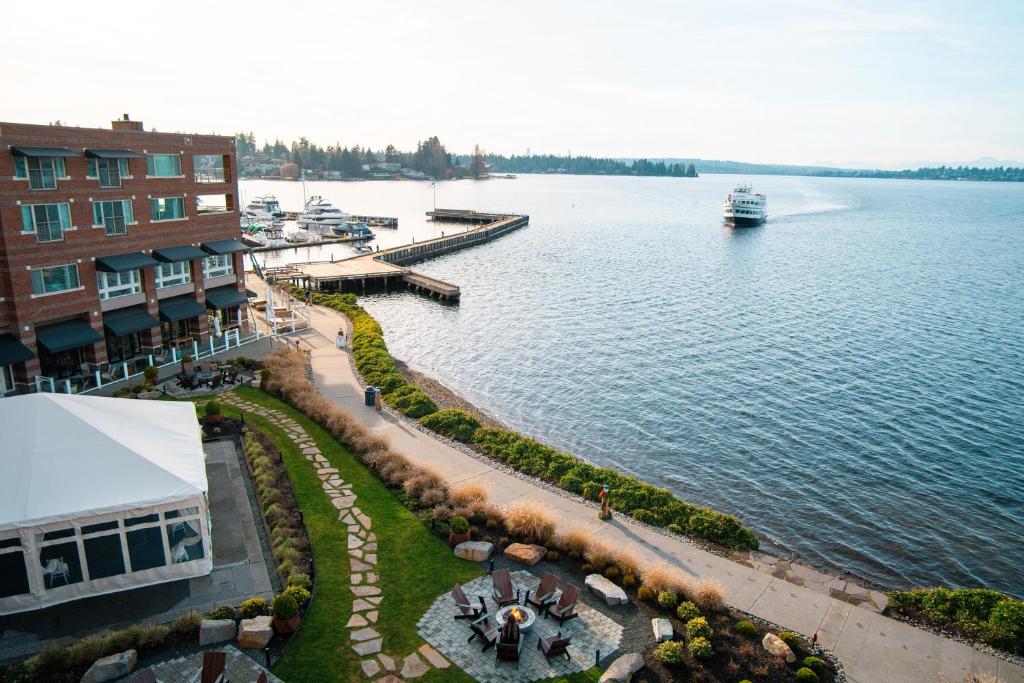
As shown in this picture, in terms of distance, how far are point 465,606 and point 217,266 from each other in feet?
107

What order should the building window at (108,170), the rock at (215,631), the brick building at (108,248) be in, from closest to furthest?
1. the rock at (215,631)
2. the brick building at (108,248)
3. the building window at (108,170)

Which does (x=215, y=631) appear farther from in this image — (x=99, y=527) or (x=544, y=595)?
(x=544, y=595)

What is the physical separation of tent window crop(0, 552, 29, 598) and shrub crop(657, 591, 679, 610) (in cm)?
1582

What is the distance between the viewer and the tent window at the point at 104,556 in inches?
649

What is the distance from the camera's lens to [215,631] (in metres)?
15.1

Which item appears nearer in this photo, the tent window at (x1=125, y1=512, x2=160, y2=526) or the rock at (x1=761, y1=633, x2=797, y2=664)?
the rock at (x1=761, y1=633, x2=797, y2=664)

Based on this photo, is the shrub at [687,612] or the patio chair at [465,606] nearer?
the patio chair at [465,606]

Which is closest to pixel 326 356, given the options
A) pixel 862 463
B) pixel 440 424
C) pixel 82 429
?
pixel 440 424

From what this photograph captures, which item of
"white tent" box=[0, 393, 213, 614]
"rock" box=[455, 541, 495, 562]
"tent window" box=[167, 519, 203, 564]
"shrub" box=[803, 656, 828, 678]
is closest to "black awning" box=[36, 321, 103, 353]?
"white tent" box=[0, 393, 213, 614]

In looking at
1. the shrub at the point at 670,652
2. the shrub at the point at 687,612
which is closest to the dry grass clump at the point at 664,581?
the shrub at the point at 687,612

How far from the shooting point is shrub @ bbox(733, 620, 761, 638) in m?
16.6

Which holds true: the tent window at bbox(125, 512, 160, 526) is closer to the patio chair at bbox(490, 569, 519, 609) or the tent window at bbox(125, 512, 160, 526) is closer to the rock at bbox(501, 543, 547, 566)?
the patio chair at bbox(490, 569, 519, 609)

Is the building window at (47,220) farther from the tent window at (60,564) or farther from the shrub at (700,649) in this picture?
the shrub at (700,649)

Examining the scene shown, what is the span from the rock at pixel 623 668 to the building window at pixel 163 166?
3386 centimetres
